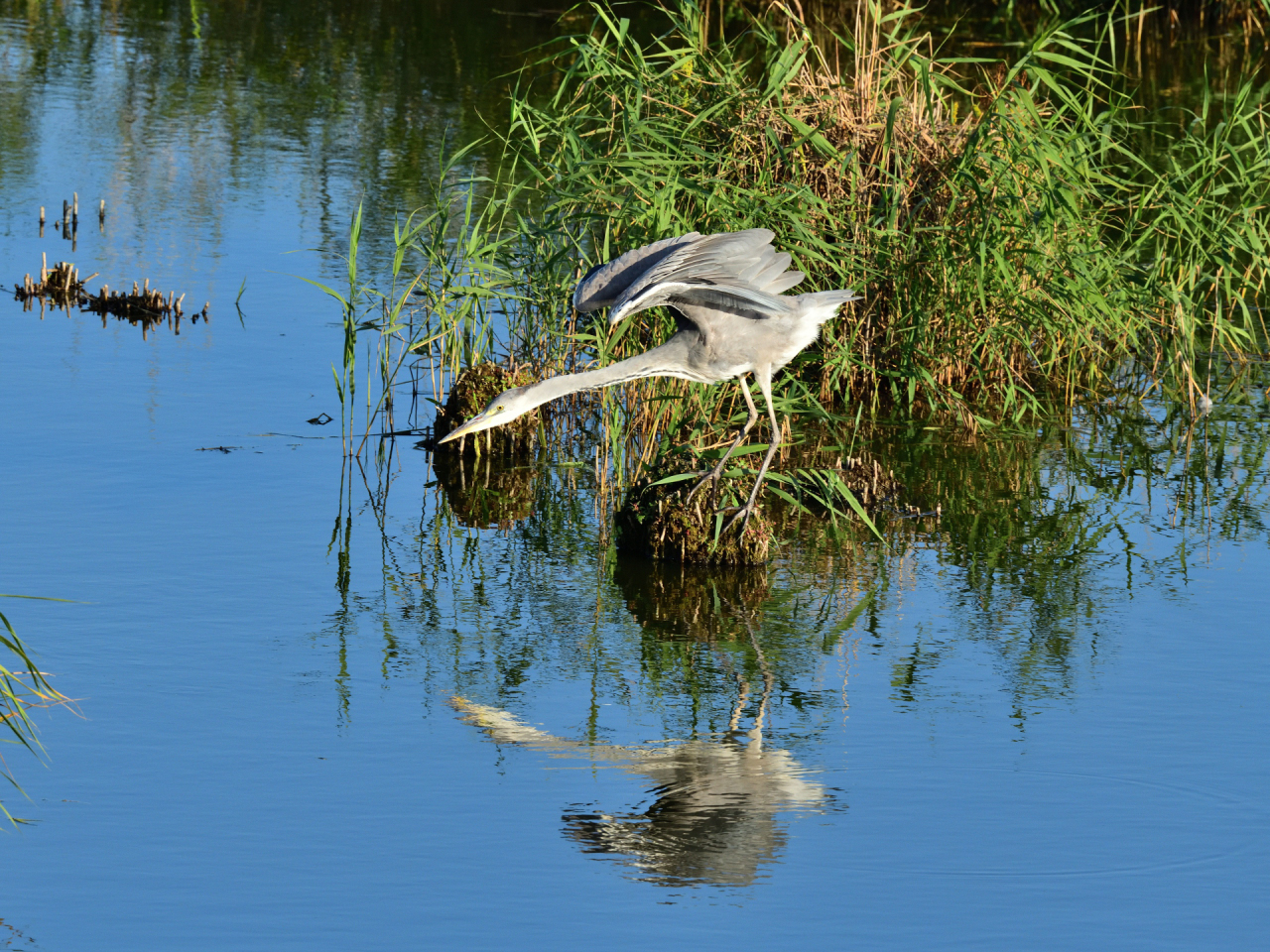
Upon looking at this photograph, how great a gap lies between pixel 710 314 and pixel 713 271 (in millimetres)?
373

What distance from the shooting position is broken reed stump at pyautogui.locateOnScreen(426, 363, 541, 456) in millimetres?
9273

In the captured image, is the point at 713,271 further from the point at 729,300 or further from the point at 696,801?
the point at 696,801

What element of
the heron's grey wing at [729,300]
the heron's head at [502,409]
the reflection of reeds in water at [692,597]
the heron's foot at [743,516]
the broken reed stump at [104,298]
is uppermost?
the heron's grey wing at [729,300]

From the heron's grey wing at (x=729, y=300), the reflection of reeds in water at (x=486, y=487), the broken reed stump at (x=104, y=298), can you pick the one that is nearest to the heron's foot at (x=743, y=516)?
the heron's grey wing at (x=729, y=300)

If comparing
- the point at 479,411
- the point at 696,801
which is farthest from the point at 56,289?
the point at 696,801

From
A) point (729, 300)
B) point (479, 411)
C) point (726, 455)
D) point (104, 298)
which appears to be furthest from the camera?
point (104, 298)

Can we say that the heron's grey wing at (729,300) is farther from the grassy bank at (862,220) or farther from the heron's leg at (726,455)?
the grassy bank at (862,220)

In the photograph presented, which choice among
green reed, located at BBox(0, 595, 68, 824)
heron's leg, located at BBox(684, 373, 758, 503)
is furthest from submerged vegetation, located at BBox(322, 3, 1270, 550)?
green reed, located at BBox(0, 595, 68, 824)

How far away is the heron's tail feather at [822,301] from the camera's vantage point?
24.7 feet

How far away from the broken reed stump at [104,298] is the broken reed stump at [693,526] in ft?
15.9

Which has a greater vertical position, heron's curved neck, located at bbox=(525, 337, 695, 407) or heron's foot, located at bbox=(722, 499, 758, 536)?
heron's curved neck, located at bbox=(525, 337, 695, 407)

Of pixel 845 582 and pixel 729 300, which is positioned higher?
pixel 729 300

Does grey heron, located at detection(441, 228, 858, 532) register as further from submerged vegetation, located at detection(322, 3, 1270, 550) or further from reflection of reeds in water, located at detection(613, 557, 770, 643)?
submerged vegetation, located at detection(322, 3, 1270, 550)

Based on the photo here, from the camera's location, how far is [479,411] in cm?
912
